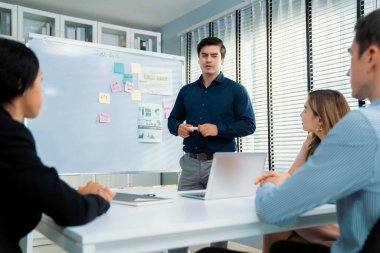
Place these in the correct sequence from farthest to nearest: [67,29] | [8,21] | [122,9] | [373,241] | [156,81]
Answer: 1. [122,9]
2. [67,29]
3. [8,21]
4. [156,81]
5. [373,241]

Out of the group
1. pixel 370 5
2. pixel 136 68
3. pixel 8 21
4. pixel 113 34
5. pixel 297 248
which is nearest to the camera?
pixel 297 248

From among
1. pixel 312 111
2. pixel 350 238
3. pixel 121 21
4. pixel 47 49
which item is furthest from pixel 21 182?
pixel 121 21

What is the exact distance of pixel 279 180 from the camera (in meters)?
1.27

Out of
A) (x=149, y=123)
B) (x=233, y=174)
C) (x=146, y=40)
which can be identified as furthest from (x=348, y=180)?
(x=146, y=40)

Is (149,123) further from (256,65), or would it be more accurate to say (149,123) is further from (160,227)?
(160,227)

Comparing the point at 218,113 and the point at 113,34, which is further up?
the point at 113,34

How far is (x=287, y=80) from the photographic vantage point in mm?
3268

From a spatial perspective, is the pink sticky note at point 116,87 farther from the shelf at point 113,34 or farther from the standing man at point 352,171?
the standing man at point 352,171

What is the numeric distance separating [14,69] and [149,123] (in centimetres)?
253

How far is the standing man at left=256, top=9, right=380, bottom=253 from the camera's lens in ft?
2.77

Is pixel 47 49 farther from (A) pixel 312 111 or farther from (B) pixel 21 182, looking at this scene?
(B) pixel 21 182

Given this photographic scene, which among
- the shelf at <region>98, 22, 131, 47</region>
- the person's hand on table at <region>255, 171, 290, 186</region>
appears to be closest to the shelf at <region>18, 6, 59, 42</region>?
the shelf at <region>98, 22, 131, 47</region>

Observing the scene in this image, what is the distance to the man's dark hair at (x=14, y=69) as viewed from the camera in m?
0.95

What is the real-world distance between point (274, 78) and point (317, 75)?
1.50ft
